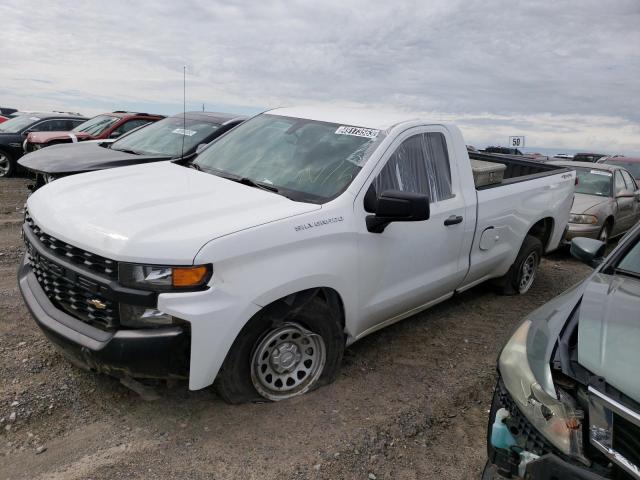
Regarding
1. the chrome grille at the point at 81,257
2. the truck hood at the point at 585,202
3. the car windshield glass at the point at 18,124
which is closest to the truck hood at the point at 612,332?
the chrome grille at the point at 81,257

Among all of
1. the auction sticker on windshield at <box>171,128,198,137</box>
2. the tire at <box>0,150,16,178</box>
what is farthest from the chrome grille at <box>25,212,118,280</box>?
the tire at <box>0,150,16,178</box>

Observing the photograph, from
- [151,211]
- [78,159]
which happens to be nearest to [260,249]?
[151,211]

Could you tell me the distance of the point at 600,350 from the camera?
2260mm

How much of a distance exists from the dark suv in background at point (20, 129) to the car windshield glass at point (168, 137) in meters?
5.96

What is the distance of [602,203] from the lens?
346 inches

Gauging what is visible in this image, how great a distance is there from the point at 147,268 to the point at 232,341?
1.95 feet

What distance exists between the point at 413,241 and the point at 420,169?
60 cm

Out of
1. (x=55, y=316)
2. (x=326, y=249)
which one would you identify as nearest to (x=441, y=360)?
(x=326, y=249)

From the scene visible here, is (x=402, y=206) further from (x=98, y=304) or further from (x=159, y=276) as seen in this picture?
(x=98, y=304)

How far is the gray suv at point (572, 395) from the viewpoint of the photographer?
1968mm

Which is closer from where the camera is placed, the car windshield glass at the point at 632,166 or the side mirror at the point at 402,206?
the side mirror at the point at 402,206

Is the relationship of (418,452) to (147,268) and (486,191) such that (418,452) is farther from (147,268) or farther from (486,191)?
(486,191)

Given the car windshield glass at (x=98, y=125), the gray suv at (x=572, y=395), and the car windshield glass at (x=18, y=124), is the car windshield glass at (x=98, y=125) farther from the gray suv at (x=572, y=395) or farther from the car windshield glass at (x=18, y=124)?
the gray suv at (x=572, y=395)

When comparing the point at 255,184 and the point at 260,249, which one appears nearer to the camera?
the point at 260,249
